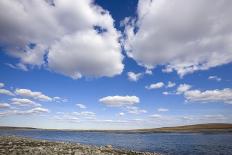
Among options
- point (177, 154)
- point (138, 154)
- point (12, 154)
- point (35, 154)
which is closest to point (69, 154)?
point (35, 154)

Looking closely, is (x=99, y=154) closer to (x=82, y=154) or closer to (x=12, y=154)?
(x=82, y=154)

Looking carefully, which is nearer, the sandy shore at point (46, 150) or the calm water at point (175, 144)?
the sandy shore at point (46, 150)

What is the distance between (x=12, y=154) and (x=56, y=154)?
4.41 m

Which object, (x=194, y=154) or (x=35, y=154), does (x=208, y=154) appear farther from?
(x=35, y=154)

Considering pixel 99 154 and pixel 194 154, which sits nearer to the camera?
pixel 99 154

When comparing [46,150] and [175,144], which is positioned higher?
[175,144]

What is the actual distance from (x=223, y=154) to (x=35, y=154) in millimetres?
32749

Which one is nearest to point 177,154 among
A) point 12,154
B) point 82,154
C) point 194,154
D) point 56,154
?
point 194,154

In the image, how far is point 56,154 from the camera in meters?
24.6

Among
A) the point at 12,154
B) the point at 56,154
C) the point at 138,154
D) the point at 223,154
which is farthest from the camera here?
the point at 223,154

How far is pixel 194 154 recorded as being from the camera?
41.4m

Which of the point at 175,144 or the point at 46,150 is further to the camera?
the point at 175,144

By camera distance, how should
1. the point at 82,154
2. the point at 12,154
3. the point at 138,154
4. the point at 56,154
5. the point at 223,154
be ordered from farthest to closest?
the point at 223,154, the point at 138,154, the point at 82,154, the point at 56,154, the point at 12,154

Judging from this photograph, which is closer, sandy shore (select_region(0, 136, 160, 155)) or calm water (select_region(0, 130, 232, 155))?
sandy shore (select_region(0, 136, 160, 155))
